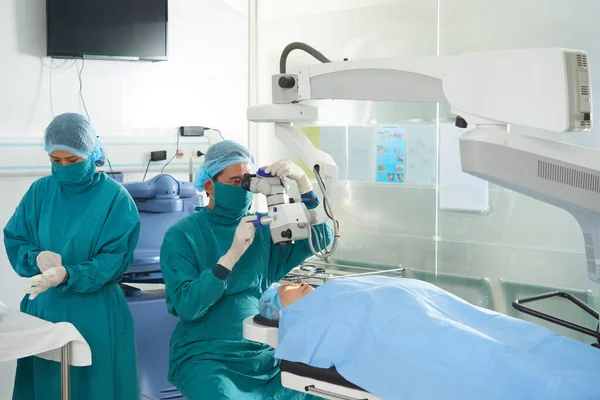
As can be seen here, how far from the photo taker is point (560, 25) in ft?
11.4

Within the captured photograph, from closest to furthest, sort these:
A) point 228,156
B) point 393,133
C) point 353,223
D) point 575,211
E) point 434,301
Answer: point 575,211 → point 434,301 → point 228,156 → point 393,133 → point 353,223

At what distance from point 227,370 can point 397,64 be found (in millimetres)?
1130

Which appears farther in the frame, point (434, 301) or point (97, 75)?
point (97, 75)

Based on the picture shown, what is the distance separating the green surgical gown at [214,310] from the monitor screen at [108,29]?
1891 millimetres

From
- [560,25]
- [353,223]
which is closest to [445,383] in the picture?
[560,25]

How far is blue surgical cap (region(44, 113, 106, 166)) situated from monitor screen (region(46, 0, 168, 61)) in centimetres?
138

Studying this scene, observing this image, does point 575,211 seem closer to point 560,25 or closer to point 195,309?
point 195,309

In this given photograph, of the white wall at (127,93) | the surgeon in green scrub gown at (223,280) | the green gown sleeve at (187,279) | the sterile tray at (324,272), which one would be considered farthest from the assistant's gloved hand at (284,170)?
the white wall at (127,93)

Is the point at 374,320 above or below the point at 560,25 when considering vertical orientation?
below

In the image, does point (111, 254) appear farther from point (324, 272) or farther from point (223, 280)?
point (324, 272)

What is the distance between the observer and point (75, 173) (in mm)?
2848

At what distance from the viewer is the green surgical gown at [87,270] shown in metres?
2.82

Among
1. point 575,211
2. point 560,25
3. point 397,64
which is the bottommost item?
point 575,211

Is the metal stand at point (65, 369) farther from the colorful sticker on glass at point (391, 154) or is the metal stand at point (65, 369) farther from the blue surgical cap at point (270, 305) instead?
the colorful sticker on glass at point (391, 154)
